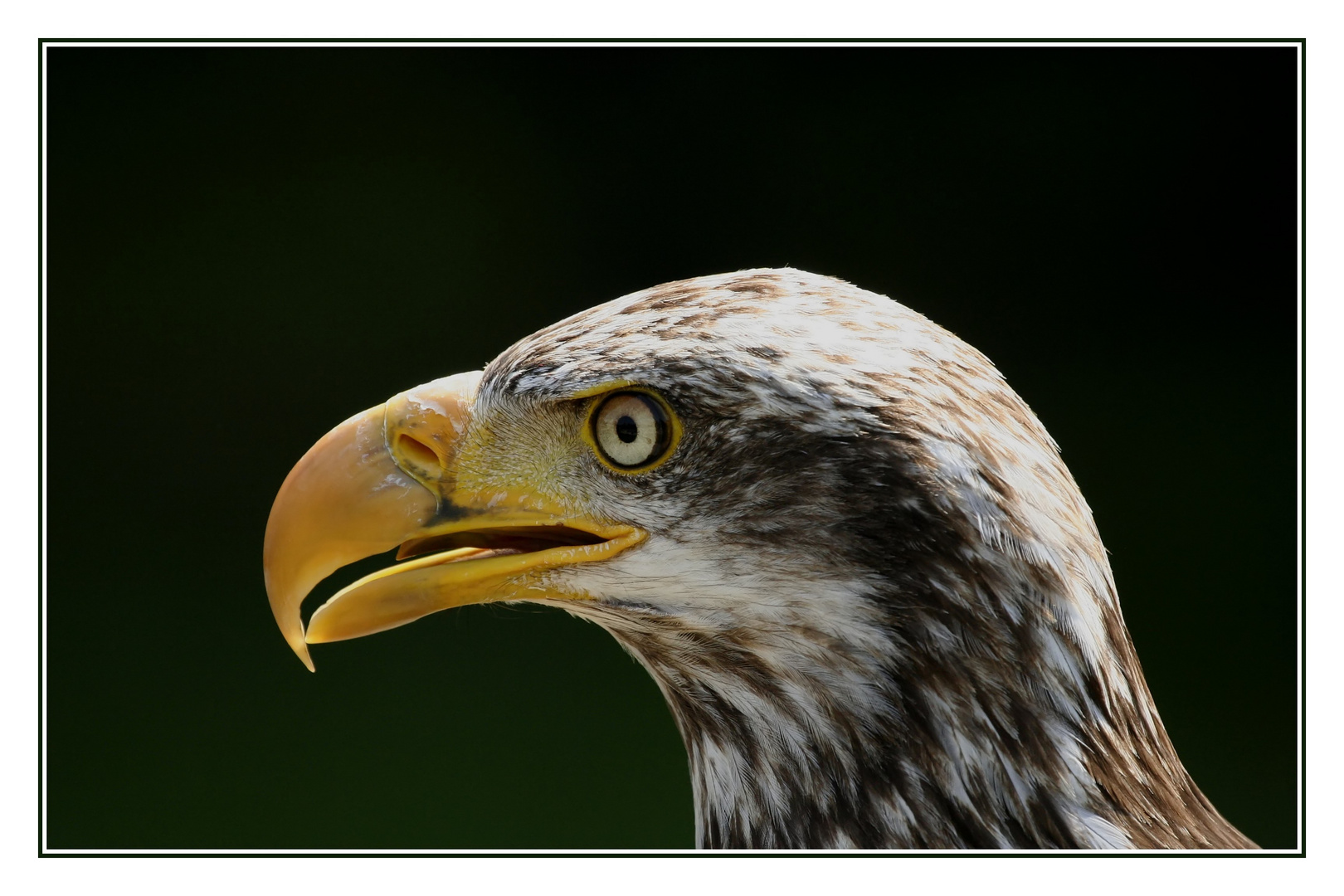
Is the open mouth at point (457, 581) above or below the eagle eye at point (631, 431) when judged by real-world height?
below

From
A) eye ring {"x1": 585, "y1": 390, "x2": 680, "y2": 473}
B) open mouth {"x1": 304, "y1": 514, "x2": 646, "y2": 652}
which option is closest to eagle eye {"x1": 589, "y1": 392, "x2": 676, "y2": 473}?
eye ring {"x1": 585, "y1": 390, "x2": 680, "y2": 473}

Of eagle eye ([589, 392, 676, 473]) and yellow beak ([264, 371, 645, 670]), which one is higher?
eagle eye ([589, 392, 676, 473])

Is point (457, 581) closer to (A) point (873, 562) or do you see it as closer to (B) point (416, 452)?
(B) point (416, 452)

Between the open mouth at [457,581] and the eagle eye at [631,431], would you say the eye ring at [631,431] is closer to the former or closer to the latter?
the eagle eye at [631,431]

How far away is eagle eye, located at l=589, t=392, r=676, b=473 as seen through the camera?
1.29 metres

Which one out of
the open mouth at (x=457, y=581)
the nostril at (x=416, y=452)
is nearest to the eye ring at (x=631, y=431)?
the open mouth at (x=457, y=581)

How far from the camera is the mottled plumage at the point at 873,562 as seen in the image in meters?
1.23

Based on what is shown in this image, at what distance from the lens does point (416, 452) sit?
1.44 meters

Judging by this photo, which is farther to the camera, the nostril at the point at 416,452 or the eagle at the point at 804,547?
the nostril at the point at 416,452

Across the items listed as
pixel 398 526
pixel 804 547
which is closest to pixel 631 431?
pixel 804 547

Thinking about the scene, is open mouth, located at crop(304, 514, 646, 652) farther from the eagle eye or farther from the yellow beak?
the eagle eye

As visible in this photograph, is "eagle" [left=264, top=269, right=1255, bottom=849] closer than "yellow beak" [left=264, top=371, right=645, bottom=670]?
Yes

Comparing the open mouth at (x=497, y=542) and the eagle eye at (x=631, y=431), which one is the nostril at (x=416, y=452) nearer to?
the open mouth at (x=497, y=542)
